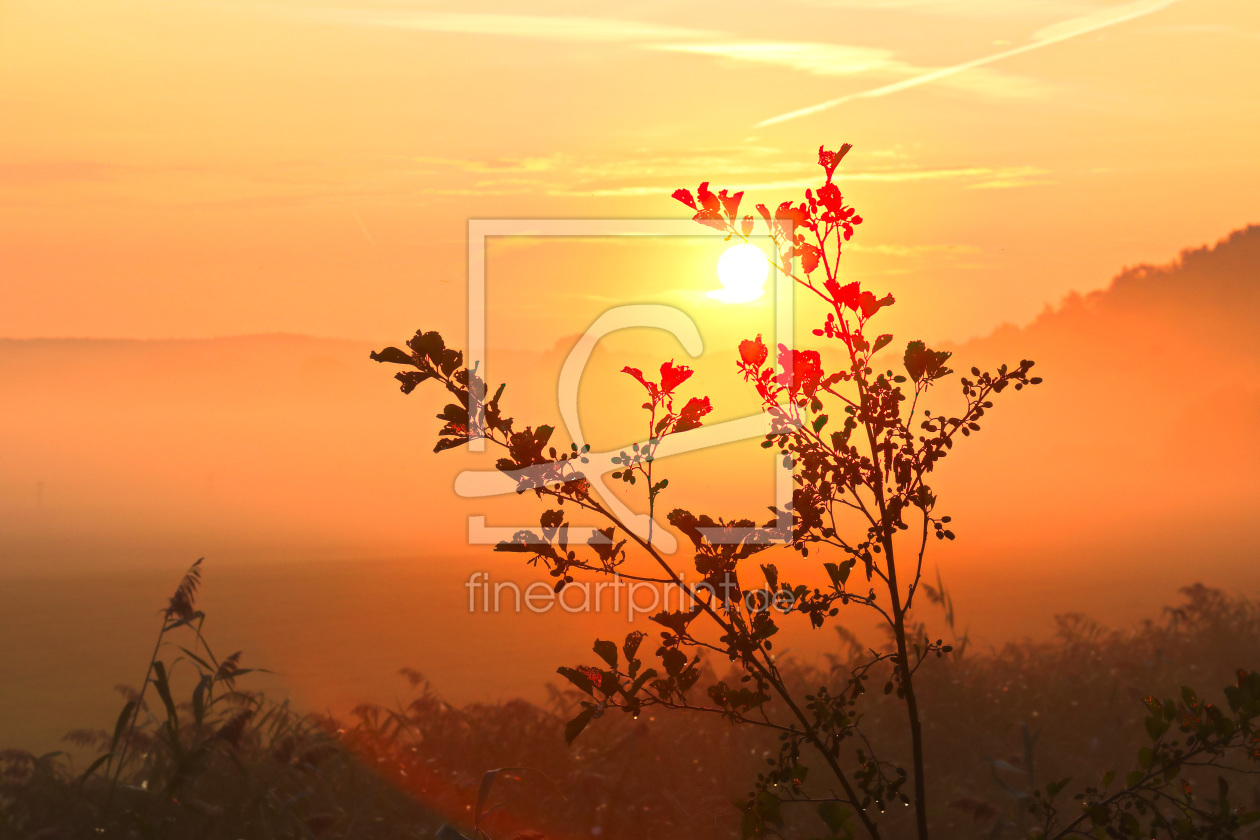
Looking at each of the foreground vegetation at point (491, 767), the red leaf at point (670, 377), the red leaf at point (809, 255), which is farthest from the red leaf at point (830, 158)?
the foreground vegetation at point (491, 767)

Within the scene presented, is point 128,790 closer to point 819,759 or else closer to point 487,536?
point 487,536

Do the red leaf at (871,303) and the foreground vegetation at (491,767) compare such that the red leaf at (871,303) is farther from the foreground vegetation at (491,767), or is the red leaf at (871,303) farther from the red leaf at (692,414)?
the foreground vegetation at (491,767)

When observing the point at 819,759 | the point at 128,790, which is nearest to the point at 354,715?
the point at 128,790

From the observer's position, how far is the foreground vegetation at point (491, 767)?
536cm

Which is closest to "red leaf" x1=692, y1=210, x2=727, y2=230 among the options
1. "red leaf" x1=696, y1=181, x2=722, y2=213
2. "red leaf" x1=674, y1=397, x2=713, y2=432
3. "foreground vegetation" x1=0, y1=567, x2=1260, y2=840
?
"red leaf" x1=696, y1=181, x2=722, y2=213

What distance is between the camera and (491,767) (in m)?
6.09

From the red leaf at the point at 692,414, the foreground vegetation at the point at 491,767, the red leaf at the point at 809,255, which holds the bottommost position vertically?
the foreground vegetation at the point at 491,767

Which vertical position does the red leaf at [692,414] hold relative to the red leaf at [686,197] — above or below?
below

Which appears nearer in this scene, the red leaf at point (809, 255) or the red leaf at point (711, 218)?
the red leaf at point (711, 218)

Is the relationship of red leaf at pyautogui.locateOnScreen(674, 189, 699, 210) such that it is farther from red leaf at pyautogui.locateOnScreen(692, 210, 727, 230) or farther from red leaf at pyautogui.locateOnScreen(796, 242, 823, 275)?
red leaf at pyautogui.locateOnScreen(796, 242, 823, 275)

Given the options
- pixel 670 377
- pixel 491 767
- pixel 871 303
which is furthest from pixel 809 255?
pixel 491 767

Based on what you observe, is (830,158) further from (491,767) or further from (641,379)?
(491,767)

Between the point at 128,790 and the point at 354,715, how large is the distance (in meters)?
1.25

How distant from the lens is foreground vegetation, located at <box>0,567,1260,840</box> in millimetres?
5363
